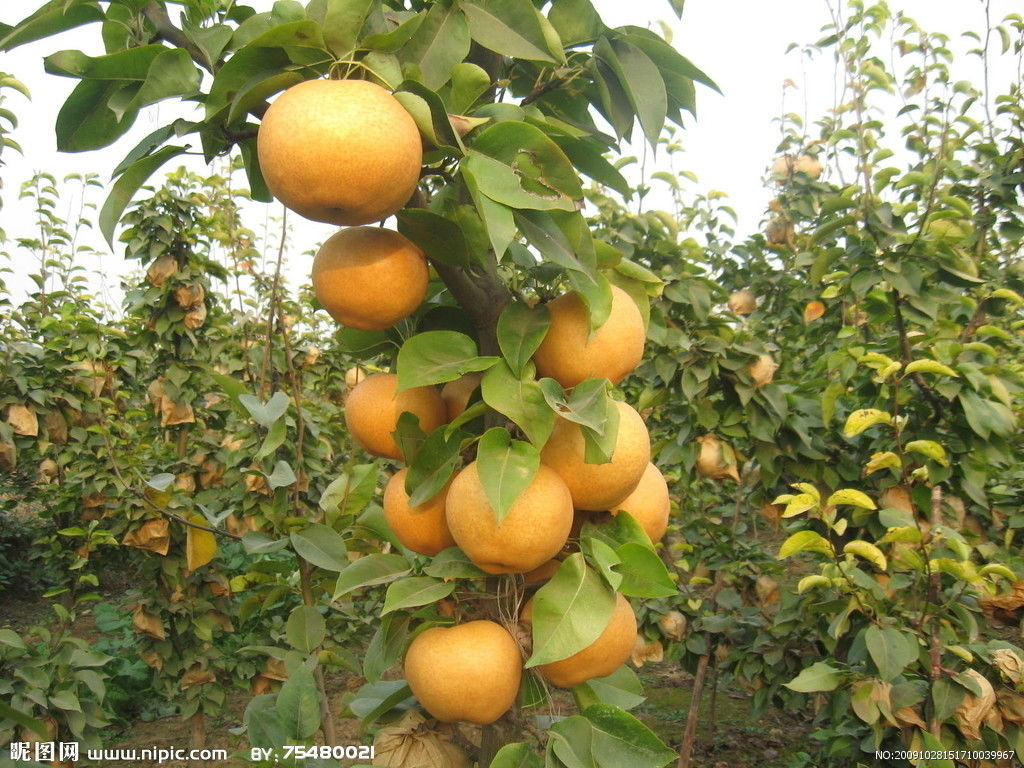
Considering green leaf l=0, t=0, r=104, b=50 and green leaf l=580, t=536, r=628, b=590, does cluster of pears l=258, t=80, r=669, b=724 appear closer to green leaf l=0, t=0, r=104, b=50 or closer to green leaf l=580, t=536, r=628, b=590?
green leaf l=580, t=536, r=628, b=590

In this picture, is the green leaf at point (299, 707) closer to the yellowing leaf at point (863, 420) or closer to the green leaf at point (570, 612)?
the green leaf at point (570, 612)

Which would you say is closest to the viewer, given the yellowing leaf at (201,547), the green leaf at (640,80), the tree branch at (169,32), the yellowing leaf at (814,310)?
the tree branch at (169,32)

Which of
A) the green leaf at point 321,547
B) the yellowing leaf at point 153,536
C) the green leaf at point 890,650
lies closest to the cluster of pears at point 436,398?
the green leaf at point 321,547

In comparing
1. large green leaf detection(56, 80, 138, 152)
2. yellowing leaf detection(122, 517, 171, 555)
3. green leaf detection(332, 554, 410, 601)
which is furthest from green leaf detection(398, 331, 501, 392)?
yellowing leaf detection(122, 517, 171, 555)

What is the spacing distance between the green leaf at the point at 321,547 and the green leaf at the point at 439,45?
83 cm

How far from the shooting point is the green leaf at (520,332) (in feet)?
3.08

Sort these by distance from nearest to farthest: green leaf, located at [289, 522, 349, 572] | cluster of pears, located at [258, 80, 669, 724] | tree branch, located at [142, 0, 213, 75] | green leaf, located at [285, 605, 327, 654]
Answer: cluster of pears, located at [258, 80, 669, 724]
tree branch, located at [142, 0, 213, 75]
green leaf, located at [289, 522, 349, 572]
green leaf, located at [285, 605, 327, 654]

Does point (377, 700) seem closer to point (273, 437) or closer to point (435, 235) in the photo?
point (273, 437)

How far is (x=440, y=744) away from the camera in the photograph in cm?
110

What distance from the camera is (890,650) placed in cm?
184

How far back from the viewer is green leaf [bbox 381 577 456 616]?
951 millimetres

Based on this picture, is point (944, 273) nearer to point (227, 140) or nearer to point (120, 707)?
point (227, 140)

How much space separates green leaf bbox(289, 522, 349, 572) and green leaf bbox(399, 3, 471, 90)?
2.72ft

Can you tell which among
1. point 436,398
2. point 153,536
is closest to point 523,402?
point 436,398
